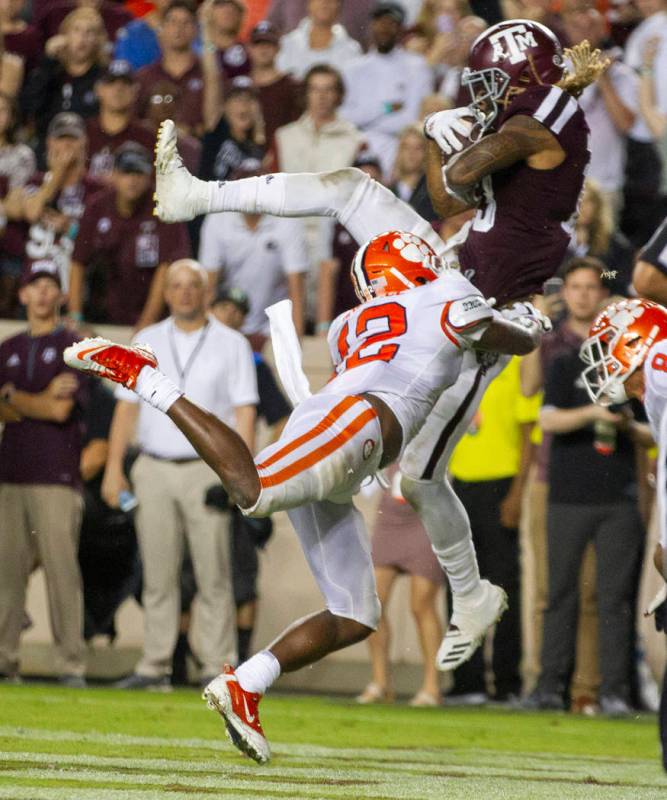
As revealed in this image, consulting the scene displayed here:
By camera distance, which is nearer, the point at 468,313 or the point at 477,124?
the point at 468,313

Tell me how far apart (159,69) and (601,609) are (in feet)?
19.4

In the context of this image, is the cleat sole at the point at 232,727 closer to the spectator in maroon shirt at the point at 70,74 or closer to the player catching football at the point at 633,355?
the player catching football at the point at 633,355

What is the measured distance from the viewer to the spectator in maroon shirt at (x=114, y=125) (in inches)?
482

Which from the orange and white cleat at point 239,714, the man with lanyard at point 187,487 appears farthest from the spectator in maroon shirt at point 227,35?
the orange and white cleat at point 239,714

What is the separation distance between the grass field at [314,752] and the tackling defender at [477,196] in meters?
0.69

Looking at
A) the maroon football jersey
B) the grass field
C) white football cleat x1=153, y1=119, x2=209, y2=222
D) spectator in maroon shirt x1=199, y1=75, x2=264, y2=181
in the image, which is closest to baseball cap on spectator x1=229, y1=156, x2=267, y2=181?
spectator in maroon shirt x1=199, y1=75, x2=264, y2=181

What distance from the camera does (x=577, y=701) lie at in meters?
9.77

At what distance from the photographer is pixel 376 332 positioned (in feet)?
20.5

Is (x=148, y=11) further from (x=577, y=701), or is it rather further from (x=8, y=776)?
(x=8, y=776)

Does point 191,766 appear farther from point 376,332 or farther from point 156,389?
point 376,332

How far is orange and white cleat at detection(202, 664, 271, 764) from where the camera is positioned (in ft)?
19.4

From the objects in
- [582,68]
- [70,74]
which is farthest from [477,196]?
[70,74]

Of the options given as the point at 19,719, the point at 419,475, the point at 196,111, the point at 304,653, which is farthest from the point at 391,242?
the point at 196,111

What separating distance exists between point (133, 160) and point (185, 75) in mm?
2198
